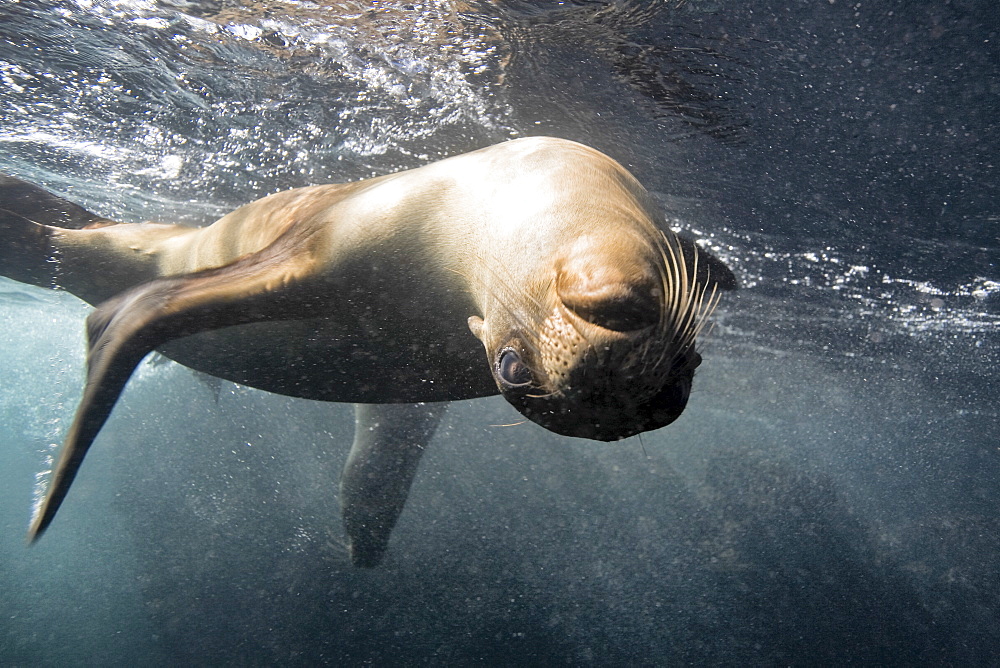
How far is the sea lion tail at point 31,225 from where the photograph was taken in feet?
15.3

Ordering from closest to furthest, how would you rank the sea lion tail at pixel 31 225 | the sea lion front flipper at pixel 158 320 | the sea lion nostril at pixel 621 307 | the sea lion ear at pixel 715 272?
the sea lion nostril at pixel 621 307 < the sea lion front flipper at pixel 158 320 < the sea lion ear at pixel 715 272 < the sea lion tail at pixel 31 225

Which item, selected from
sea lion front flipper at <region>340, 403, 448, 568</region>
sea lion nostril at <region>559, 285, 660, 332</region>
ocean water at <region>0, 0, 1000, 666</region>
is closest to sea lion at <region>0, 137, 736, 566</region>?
sea lion nostril at <region>559, 285, 660, 332</region>

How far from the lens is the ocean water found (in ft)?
15.6

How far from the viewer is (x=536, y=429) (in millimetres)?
23672

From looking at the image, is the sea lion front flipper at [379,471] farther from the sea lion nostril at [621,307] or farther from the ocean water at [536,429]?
the sea lion nostril at [621,307]

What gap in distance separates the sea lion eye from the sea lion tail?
474cm

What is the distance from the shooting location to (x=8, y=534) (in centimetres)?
4684

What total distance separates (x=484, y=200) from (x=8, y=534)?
Result: 205 ft

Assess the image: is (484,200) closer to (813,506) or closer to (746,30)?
(746,30)

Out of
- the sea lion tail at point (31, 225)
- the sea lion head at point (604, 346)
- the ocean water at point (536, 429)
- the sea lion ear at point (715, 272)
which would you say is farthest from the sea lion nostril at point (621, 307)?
the sea lion tail at point (31, 225)

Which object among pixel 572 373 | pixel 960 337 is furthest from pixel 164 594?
pixel 960 337

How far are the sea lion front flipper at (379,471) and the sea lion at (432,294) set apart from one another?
7.32 feet

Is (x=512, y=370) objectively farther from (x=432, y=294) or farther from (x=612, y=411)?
(x=432, y=294)

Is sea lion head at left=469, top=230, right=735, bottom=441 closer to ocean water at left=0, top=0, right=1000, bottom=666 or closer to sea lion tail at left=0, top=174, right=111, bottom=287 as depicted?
ocean water at left=0, top=0, right=1000, bottom=666
